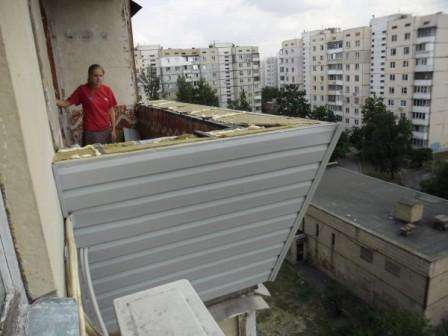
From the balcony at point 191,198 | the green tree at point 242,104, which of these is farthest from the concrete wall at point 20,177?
the green tree at point 242,104

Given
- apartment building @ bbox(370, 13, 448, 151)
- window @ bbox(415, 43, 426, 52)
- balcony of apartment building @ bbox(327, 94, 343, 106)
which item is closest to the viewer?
apartment building @ bbox(370, 13, 448, 151)

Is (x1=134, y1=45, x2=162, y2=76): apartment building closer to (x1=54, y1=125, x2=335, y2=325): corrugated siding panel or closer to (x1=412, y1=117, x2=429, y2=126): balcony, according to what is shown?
(x1=412, y1=117, x2=429, y2=126): balcony

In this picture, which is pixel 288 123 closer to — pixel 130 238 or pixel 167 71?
pixel 130 238

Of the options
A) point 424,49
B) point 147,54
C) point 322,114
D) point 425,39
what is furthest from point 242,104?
point 147,54

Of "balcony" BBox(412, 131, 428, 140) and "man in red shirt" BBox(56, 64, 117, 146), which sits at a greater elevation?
"man in red shirt" BBox(56, 64, 117, 146)

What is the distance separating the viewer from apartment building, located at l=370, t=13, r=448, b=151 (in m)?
29.7

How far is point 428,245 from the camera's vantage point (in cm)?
1259

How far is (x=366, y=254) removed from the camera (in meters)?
14.1

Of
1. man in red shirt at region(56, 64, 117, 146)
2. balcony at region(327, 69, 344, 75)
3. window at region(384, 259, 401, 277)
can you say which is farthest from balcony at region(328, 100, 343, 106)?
man in red shirt at region(56, 64, 117, 146)

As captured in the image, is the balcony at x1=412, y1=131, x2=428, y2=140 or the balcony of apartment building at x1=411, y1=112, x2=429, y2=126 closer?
the balcony of apartment building at x1=411, y1=112, x2=429, y2=126

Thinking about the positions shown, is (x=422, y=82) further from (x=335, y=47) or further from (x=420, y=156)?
(x=335, y=47)

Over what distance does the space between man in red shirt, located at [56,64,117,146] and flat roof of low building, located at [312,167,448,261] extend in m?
11.2

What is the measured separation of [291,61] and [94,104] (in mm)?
47452

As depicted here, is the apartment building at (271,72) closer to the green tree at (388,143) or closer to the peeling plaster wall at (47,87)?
the green tree at (388,143)
